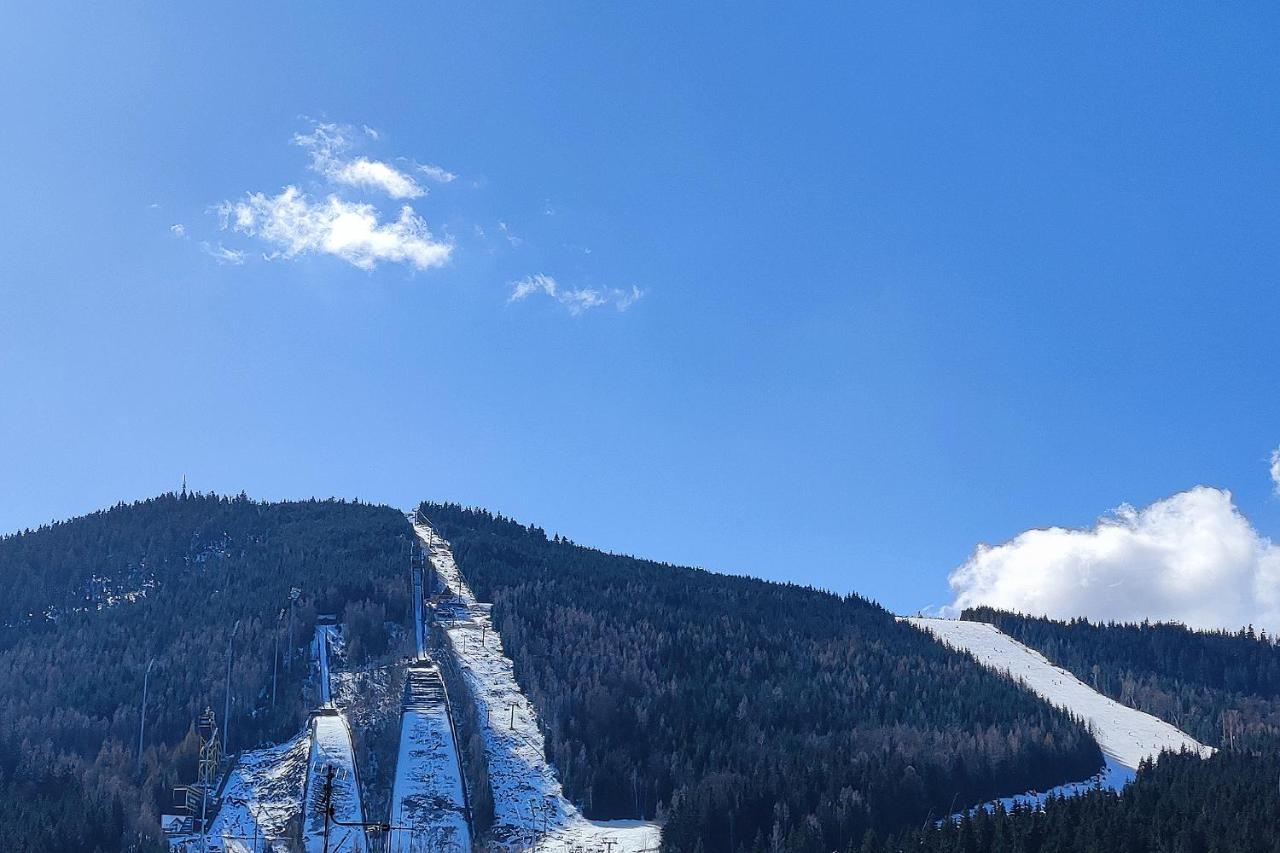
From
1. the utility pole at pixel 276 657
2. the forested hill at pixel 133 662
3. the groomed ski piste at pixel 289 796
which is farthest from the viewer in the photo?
the utility pole at pixel 276 657

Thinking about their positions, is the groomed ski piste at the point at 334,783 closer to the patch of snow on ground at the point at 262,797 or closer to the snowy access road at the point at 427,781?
the patch of snow on ground at the point at 262,797

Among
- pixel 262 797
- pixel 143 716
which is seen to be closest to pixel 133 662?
pixel 143 716

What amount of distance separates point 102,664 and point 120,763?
96.9ft

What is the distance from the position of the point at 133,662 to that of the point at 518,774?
51.2 metres

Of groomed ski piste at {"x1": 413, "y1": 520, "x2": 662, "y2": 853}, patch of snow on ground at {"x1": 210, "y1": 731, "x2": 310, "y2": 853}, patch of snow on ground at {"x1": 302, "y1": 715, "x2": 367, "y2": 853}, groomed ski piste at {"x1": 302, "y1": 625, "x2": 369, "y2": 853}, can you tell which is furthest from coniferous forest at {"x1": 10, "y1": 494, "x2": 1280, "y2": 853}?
patch of snow on ground at {"x1": 302, "y1": 715, "x2": 367, "y2": 853}

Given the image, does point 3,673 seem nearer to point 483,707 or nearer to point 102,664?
point 102,664

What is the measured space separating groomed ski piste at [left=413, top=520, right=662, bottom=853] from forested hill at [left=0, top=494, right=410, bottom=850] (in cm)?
1205

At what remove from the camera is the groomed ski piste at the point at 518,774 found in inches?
4476

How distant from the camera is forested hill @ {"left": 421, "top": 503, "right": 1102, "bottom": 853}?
382 ft

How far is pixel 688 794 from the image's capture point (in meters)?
118

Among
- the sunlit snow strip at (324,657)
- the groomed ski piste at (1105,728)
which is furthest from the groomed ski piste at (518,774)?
the groomed ski piste at (1105,728)

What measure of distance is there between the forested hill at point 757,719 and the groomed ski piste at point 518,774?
202cm

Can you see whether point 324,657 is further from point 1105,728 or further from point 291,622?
point 1105,728

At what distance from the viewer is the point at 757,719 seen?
141875mm
